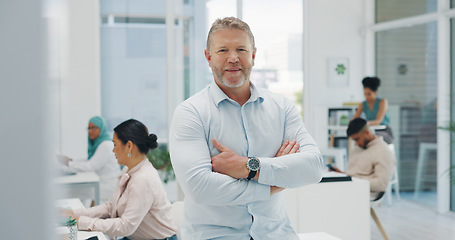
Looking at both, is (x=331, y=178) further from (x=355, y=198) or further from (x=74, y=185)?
(x=74, y=185)

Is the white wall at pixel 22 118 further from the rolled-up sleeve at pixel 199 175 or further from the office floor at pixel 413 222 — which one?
the office floor at pixel 413 222

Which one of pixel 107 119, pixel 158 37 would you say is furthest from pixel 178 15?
pixel 107 119

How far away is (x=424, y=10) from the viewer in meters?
7.42

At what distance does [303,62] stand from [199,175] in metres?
6.89

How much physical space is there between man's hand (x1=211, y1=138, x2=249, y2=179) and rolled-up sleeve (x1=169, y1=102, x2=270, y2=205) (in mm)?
25

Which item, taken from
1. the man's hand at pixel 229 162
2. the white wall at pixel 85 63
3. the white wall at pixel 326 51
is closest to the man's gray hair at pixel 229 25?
the man's hand at pixel 229 162

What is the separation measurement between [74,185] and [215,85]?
2.71 metres

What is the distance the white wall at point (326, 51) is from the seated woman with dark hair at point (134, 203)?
5448mm

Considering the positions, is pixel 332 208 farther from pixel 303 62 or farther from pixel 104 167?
pixel 303 62

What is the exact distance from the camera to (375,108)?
7062mm

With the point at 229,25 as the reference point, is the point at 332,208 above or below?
below

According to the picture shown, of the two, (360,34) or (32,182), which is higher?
(360,34)

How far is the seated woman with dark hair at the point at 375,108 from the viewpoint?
6.89 m

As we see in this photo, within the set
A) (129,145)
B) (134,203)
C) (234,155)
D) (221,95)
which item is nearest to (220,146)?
(234,155)
